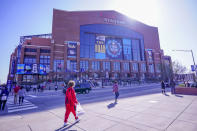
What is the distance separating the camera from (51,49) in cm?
4625

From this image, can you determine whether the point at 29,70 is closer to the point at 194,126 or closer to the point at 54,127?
the point at 54,127

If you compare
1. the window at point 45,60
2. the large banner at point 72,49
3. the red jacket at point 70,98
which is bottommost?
the red jacket at point 70,98

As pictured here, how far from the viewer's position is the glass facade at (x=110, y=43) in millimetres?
54156

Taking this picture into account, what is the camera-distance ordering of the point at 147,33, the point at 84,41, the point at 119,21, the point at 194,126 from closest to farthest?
the point at 194,126 < the point at 84,41 < the point at 119,21 < the point at 147,33

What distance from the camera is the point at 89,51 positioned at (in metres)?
53.6

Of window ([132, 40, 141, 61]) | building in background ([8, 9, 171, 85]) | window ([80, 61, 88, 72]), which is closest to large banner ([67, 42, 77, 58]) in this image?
building in background ([8, 9, 171, 85])

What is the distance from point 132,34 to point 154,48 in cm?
2040

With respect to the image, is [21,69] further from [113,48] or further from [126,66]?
[126,66]

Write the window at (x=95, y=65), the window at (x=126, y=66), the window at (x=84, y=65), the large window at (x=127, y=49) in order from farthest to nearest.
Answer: the large window at (x=127, y=49) → the window at (x=126, y=66) → the window at (x=95, y=65) → the window at (x=84, y=65)

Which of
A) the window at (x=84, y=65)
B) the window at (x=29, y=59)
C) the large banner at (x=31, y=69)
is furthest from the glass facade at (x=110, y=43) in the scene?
the window at (x=29, y=59)

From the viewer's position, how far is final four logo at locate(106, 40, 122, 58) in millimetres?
58484

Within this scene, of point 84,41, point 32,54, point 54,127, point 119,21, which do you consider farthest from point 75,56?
point 54,127

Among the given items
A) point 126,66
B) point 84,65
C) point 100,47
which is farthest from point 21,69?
point 126,66

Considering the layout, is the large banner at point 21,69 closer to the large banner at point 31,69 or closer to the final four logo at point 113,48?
the large banner at point 31,69
